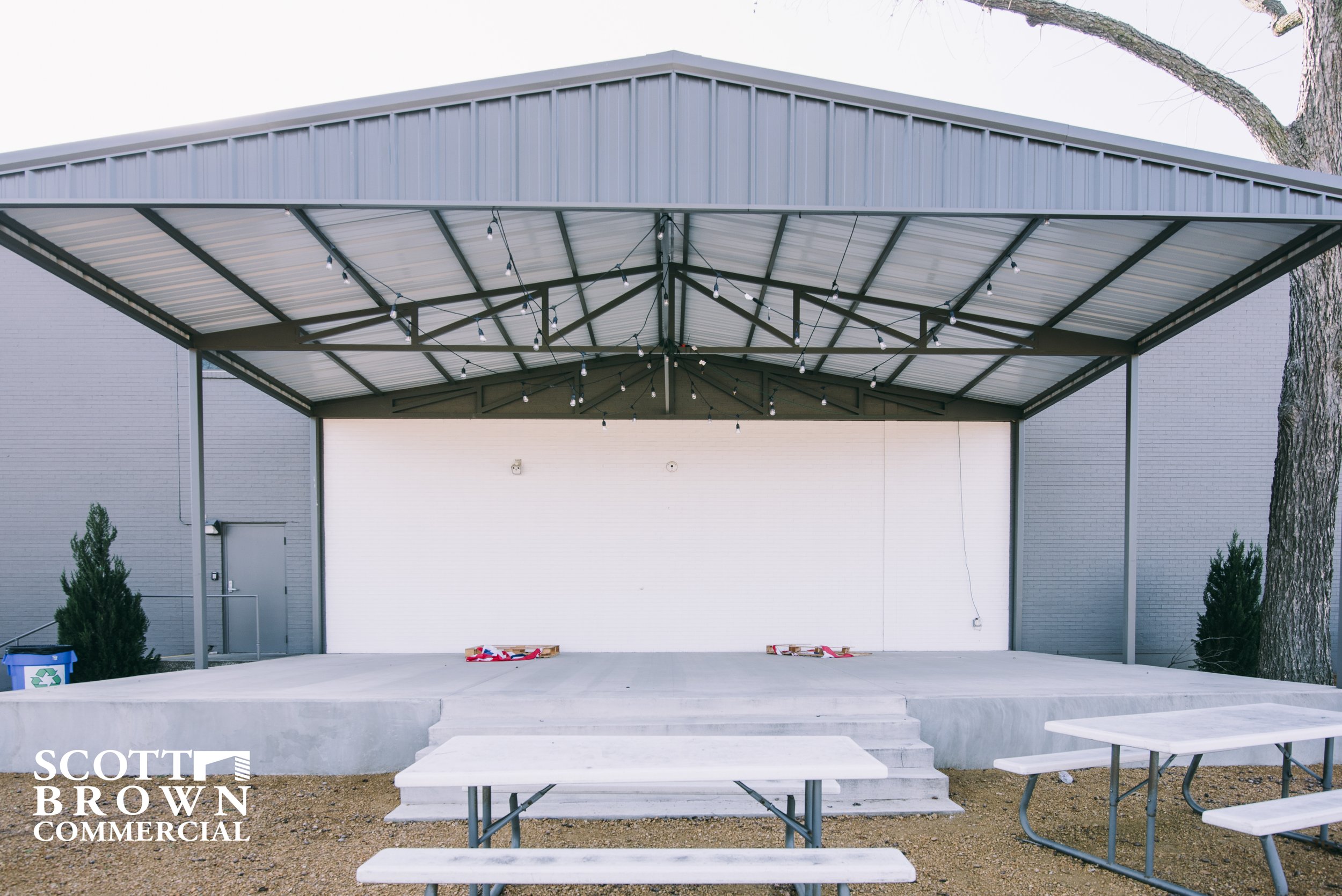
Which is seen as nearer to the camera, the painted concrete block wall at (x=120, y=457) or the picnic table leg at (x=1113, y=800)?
the picnic table leg at (x=1113, y=800)

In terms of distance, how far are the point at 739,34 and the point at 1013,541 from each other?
29.9 ft

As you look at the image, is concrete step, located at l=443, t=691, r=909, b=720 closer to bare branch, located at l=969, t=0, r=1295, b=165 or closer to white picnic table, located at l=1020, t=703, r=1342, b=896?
white picnic table, located at l=1020, t=703, r=1342, b=896

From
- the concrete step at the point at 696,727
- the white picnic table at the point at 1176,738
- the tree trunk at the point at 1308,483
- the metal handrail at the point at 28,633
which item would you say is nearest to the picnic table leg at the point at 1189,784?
the white picnic table at the point at 1176,738

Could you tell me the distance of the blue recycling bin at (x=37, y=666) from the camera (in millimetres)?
8094

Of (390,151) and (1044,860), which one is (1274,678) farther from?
(390,151)

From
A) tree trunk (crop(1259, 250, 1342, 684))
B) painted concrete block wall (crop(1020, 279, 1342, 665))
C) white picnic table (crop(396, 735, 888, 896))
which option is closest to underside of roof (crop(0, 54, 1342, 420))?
tree trunk (crop(1259, 250, 1342, 684))

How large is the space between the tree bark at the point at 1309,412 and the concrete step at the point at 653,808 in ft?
17.6

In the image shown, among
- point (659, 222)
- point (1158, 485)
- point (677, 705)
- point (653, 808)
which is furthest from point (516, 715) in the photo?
point (1158, 485)

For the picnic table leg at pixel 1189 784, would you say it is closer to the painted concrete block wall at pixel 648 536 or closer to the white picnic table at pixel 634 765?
the white picnic table at pixel 634 765

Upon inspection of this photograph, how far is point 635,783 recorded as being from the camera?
353cm

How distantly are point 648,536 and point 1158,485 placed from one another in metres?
6.96

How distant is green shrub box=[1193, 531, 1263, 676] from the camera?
9531 mm

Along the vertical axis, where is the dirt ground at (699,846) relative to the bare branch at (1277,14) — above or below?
below

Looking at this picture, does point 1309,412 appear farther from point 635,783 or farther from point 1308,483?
point 635,783
